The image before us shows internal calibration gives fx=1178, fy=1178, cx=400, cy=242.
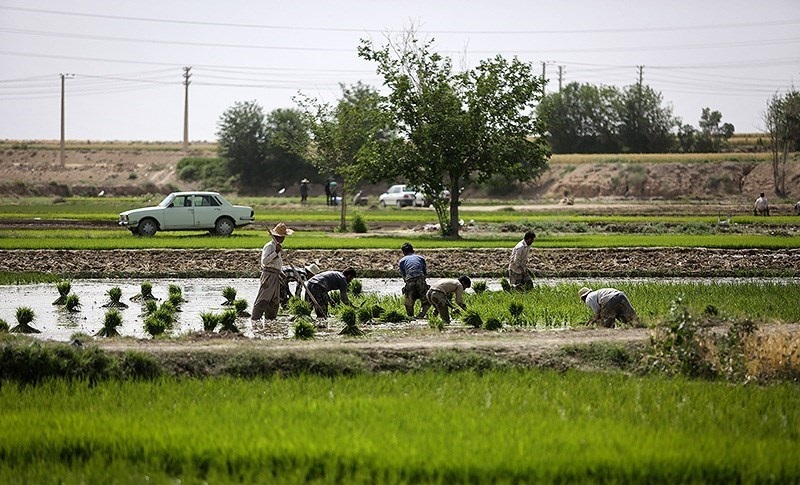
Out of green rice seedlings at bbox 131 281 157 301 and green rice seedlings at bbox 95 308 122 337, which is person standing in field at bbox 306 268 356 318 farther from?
green rice seedlings at bbox 131 281 157 301

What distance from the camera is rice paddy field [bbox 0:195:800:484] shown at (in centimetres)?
945

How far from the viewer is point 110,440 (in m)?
10.1

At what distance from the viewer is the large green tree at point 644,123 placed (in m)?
102

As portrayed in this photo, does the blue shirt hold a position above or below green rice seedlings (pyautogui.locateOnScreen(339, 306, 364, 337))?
above

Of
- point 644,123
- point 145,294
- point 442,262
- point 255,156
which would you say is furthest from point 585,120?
point 145,294

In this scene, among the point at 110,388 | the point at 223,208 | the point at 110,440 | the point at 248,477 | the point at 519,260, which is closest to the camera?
the point at 248,477

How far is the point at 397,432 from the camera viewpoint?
10.4m

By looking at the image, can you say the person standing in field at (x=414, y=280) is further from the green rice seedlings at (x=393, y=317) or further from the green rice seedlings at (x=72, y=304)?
the green rice seedlings at (x=72, y=304)

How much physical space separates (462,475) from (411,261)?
10.4m

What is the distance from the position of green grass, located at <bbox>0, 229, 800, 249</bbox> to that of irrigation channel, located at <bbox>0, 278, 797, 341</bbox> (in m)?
5.70

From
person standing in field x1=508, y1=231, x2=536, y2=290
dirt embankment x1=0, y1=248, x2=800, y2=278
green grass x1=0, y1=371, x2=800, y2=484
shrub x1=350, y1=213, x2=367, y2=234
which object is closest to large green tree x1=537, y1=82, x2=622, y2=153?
shrub x1=350, y1=213, x2=367, y2=234

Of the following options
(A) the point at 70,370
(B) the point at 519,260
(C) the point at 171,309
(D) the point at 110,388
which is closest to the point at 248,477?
(D) the point at 110,388

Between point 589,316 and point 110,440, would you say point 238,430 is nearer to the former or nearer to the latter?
point 110,440

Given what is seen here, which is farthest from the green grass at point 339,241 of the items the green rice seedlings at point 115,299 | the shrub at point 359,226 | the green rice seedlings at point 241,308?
the green rice seedlings at point 241,308
